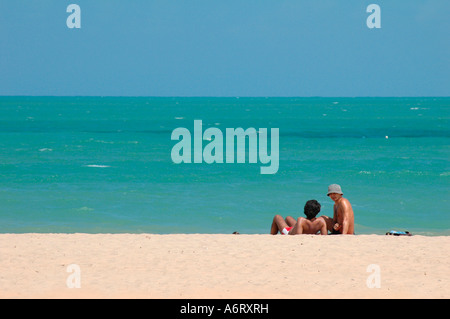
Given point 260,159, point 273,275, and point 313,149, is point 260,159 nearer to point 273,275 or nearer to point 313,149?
point 313,149

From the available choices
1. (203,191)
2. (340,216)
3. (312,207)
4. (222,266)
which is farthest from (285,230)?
(203,191)

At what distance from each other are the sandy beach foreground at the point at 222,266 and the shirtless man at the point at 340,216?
1.33 feet

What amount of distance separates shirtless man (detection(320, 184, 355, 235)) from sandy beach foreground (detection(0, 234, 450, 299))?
406 millimetres

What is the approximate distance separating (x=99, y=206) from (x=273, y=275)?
11.3m

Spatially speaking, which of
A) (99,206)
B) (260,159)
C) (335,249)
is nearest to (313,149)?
(260,159)

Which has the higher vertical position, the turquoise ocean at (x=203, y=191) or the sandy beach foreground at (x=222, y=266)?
the turquoise ocean at (x=203, y=191)

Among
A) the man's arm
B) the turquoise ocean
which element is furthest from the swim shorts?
the turquoise ocean

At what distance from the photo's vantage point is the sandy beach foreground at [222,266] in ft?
27.7

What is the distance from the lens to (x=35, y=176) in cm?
2672

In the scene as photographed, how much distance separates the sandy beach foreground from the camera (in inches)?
332

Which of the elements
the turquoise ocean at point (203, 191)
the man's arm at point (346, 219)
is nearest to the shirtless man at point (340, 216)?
the man's arm at point (346, 219)

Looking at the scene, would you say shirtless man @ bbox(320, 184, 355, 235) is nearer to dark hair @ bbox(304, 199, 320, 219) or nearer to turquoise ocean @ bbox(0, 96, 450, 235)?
dark hair @ bbox(304, 199, 320, 219)

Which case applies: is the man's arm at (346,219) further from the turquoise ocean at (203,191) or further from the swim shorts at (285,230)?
the turquoise ocean at (203,191)
